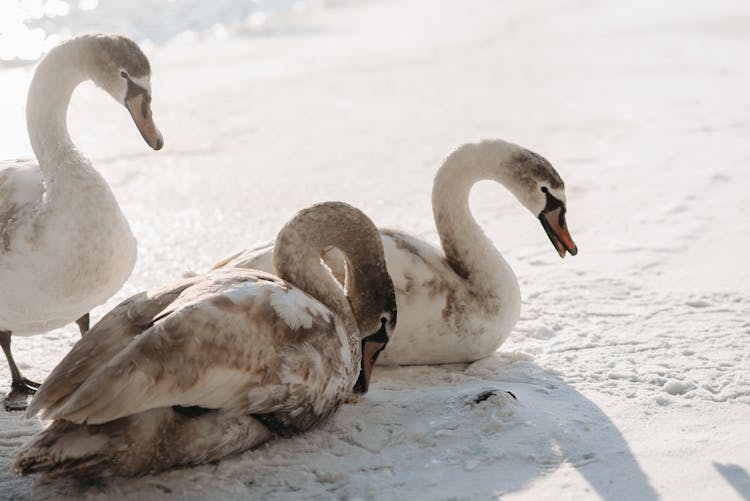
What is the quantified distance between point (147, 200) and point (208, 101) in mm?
2522

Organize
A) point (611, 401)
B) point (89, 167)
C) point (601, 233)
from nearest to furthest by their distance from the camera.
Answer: point (611, 401)
point (89, 167)
point (601, 233)

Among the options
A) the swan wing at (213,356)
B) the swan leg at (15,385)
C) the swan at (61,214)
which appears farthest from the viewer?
the swan leg at (15,385)

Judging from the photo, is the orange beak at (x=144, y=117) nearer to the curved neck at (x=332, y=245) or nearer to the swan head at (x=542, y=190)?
the curved neck at (x=332, y=245)

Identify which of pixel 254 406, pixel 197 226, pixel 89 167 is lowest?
pixel 197 226

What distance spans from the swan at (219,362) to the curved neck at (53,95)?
106 centimetres

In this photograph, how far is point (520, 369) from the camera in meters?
4.67

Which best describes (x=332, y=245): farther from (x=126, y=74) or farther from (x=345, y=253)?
(x=126, y=74)

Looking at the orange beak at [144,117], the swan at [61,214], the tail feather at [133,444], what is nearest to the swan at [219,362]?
the tail feather at [133,444]

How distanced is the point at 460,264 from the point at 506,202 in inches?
84.0

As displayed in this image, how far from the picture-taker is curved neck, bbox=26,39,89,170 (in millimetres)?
4645

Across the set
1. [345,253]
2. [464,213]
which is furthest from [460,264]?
[345,253]

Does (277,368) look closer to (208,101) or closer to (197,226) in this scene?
(197,226)

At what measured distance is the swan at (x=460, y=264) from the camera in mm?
4688

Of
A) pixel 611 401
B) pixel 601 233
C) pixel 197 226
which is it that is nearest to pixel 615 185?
pixel 601 233
